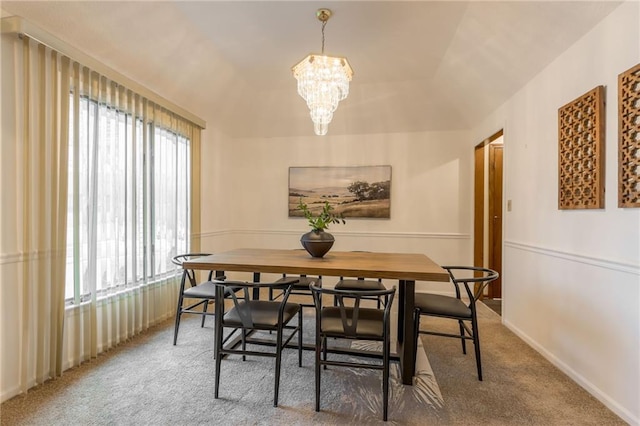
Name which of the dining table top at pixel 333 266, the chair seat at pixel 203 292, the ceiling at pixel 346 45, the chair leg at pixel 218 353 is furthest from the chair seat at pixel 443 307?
the ceiling at pixel 346 45

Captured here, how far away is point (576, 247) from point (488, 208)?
7.27 ft

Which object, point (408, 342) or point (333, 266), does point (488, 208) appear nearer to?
point (408, 342)

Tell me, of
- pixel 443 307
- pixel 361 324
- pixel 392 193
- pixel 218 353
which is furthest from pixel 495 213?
pixel 218 353

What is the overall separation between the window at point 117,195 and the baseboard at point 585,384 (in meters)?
3.67

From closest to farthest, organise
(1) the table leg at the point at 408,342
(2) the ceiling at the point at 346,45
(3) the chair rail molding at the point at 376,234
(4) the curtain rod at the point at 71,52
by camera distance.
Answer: (4) the curtain rod at the point at 71,52
(1) the table leg at the point at 408,342
(2) the ceiling at the point at 346,45
(3) the chair rail molding at the point at 376,234

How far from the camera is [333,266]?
223cm

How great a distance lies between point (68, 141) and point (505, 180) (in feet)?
13.2

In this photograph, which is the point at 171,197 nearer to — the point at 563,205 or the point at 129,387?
the point at 129,387

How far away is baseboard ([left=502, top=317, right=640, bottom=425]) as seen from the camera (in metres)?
1.81

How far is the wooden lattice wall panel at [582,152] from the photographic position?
6.71 ft

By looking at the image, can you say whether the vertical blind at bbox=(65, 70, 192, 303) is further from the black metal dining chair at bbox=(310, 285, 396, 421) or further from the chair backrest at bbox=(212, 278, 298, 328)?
the black metal dining chair at bbox=(310, 285, 396, 421)

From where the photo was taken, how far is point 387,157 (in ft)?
15.7

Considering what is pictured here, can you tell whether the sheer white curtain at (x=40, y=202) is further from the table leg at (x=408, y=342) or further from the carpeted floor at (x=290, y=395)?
the table leg at (x=408, y=342)

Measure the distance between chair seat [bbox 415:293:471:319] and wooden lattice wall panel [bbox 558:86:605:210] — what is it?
1.09m
